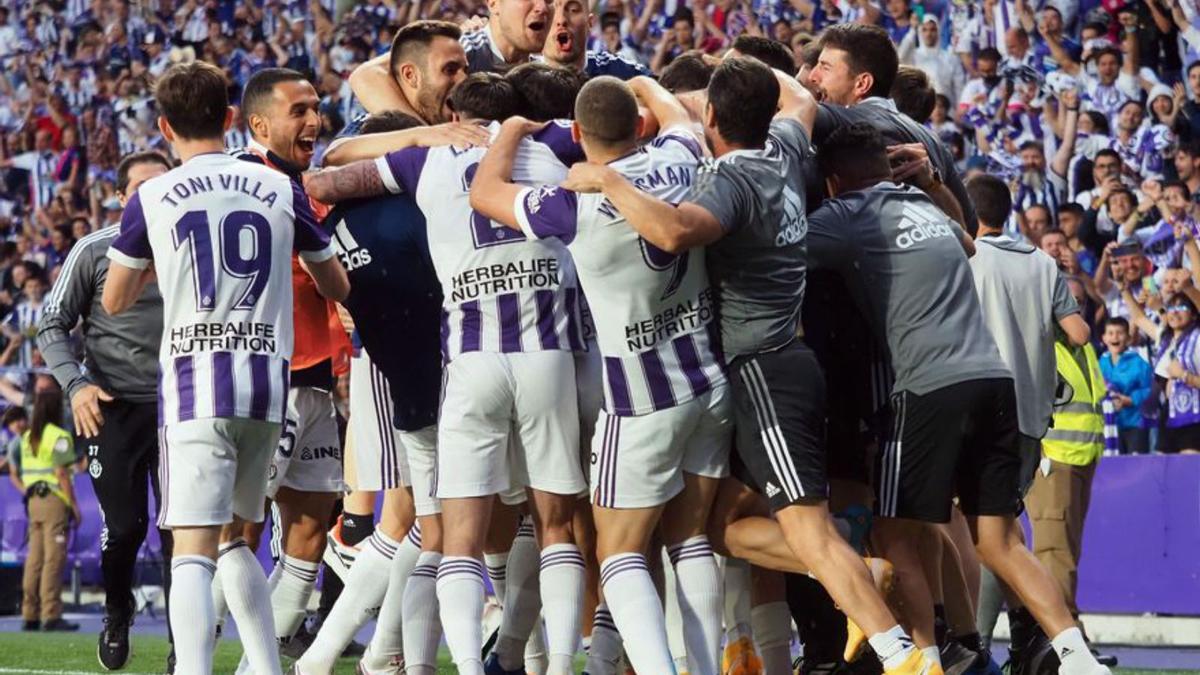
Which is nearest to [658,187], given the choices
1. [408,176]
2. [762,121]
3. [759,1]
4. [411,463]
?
[762,121]

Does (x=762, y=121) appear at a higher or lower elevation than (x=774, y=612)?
higher

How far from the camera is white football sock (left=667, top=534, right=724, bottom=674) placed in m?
6.88

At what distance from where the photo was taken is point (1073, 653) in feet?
23.5

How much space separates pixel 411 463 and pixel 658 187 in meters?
1.76

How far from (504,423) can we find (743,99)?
1.53 meters

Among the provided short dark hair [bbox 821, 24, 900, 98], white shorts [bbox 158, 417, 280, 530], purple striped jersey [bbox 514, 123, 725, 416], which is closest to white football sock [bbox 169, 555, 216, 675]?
white shorts [bbox 158, 417, 280, 530]

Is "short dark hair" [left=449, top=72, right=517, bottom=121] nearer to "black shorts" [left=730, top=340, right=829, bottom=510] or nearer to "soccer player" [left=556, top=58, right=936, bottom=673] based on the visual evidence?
"soccer player" [left=556, top=58, right=936, bottom=673]

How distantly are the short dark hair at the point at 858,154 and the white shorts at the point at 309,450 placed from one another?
2.69 m

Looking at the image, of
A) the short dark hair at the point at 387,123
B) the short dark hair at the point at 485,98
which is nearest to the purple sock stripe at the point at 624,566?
the short dark hair at the point at 485,98

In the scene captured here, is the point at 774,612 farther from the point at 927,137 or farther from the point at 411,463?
the point at 927,137

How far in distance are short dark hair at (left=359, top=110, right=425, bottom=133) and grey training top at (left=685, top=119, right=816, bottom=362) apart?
4.79 ft

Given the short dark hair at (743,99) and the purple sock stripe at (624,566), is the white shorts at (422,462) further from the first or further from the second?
the short dark hair at (743,99)

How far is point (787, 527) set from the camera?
6730 mm

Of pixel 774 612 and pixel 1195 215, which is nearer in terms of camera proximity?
pixel 774 612
